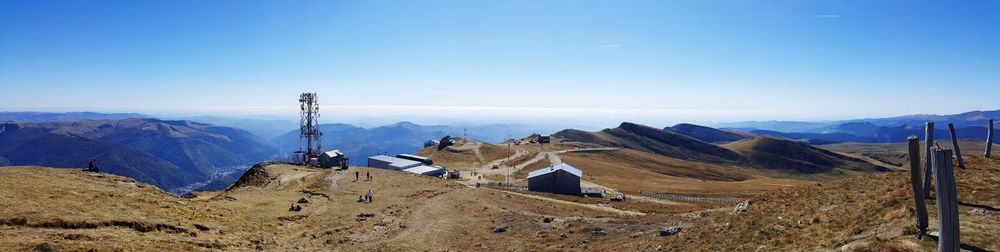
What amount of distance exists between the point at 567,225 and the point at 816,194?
589 inches

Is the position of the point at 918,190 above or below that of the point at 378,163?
above

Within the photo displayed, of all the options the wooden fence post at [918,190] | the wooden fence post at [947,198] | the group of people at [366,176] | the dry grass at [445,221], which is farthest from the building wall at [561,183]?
the wooden fence post at [947,198]

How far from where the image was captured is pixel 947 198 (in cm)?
1312

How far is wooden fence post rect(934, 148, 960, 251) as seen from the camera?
13062mm

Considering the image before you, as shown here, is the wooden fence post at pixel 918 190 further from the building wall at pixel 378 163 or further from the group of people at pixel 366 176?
the building wall at pixel 378 163

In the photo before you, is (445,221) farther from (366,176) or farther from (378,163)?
(378,163)

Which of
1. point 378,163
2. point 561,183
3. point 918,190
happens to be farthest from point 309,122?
point 918,190

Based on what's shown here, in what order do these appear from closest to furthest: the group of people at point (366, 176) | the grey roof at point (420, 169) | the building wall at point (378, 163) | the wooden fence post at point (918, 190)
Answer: the wooden fence post at point (918, 190) → the group of people at point (366, 176) → the grey roof at point (420, 169) → the building wall at point (378, 163)

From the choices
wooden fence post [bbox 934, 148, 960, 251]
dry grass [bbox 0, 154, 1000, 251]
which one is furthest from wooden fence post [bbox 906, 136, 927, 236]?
wooden fence post [bbox 934, 148, 960, 251]

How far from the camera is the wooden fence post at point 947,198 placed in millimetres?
13062

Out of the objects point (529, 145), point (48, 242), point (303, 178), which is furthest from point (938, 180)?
point (529, 145)

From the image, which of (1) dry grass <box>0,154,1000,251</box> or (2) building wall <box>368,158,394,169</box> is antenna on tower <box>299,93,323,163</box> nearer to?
(2) building wall <box>368,158,394,169</box>

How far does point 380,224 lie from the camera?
1474 inches

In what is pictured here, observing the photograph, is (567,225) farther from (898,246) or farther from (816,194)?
(898,246)
